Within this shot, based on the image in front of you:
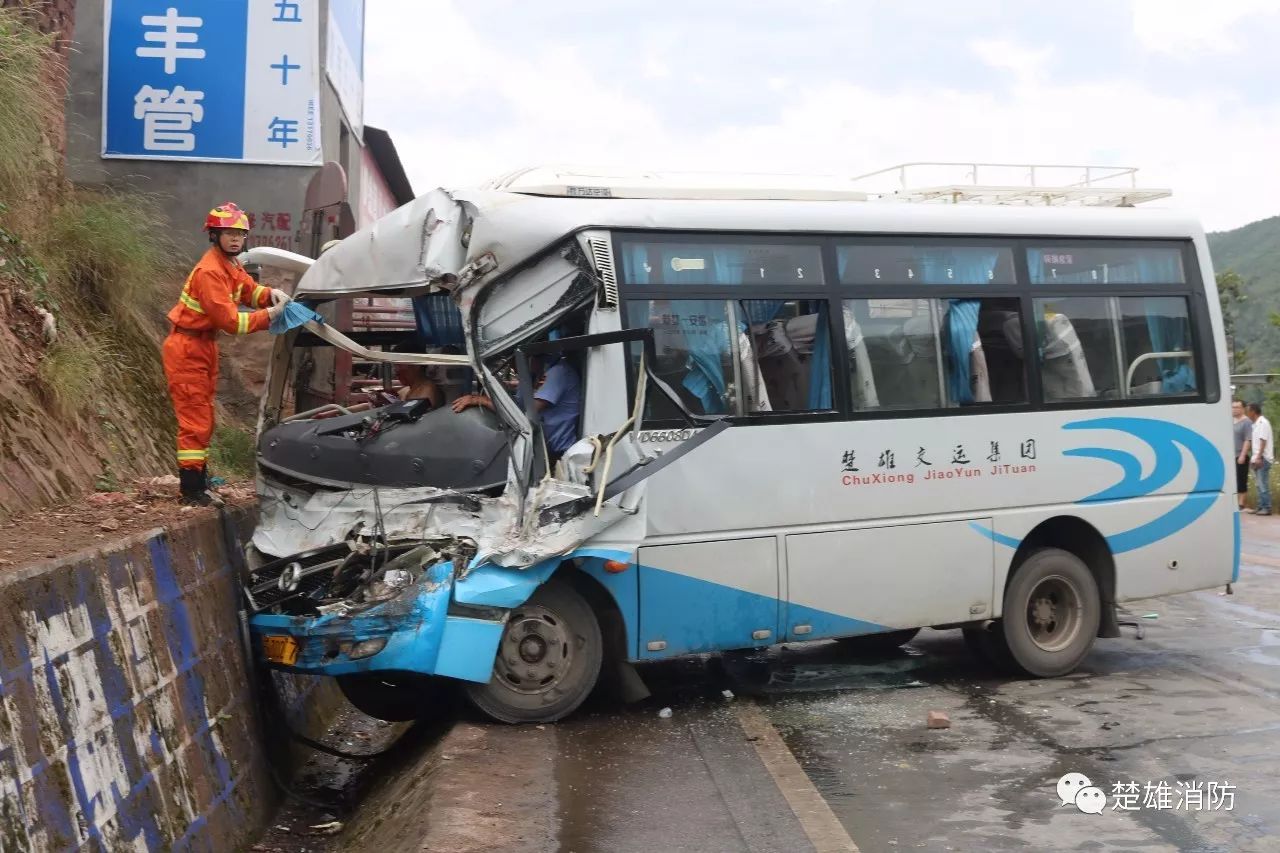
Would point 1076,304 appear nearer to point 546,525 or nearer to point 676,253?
point 676,253

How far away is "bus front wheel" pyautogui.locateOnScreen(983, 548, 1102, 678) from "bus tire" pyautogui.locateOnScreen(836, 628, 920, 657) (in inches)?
36.0

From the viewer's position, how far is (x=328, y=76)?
644 inches

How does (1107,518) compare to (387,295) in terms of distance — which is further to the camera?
(1107,518)

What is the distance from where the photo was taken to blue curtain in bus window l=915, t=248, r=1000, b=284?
848 cm

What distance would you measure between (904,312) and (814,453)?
1187 mm

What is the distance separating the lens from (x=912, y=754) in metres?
6.91

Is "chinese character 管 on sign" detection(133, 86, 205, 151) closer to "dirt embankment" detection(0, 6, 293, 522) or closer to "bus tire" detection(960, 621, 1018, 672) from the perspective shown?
"dirt embankment" detection(0, 6, 293, 522)

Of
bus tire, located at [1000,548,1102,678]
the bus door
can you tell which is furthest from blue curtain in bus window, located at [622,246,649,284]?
bus tire, located at [1000,548,1102,678]

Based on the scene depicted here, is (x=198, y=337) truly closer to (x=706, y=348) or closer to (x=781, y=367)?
(x=706, y=348)

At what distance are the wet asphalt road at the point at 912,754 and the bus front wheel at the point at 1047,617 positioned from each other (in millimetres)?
181

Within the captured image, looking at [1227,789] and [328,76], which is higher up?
[328,76]

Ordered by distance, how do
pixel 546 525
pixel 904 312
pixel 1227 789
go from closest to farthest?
pixel 1227 789
pixel 546 525
pixel 904 312

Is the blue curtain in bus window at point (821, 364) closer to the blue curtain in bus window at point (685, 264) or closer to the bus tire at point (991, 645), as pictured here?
the blue curtain in bus window at point (685, 264)

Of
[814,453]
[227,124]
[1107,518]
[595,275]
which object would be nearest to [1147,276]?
[1107,518]
